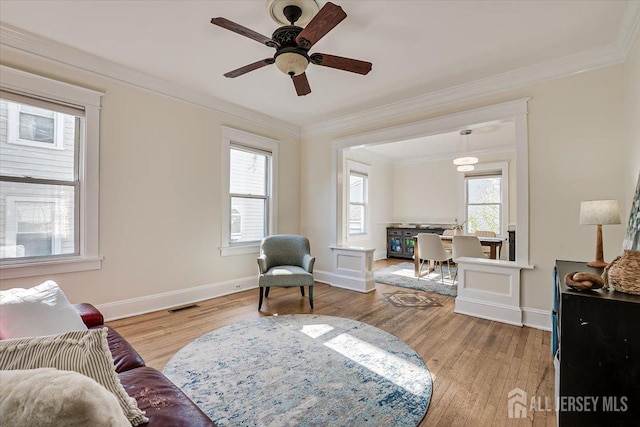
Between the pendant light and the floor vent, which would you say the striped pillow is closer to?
the floor vent

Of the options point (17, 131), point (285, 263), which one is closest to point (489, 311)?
point (285, 263)

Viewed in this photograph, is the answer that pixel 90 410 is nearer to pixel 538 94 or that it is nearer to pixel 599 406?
pixel 599 406

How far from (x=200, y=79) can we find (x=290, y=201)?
7.94ft

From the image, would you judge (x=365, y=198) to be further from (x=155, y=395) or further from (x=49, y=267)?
(x=155, y=395)

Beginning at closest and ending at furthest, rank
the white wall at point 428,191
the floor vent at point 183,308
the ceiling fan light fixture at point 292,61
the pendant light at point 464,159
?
1. the ceiling fan light fixture at point 292,61
2. the floor vent at point 183,308
3. the pendant light at point 464,159
4. the white wall at point 428,191

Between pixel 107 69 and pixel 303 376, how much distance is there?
11.8ft

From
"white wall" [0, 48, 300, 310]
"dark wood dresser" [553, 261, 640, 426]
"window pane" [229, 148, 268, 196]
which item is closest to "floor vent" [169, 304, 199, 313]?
"white wall" [0, 48, 300, 310]

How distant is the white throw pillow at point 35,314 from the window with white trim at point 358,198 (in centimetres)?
550

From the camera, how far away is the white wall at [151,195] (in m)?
3.06

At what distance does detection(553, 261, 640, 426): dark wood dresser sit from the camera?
1.28 m

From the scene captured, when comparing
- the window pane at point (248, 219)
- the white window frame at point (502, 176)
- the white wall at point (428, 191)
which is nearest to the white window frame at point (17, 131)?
the window pane at point (248, 219)

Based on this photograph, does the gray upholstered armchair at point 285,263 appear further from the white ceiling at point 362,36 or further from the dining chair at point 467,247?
the dining chair at point 467,247

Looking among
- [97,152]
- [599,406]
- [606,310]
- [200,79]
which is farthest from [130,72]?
[599,406]

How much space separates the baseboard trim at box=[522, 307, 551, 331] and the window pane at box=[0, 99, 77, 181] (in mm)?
4967
